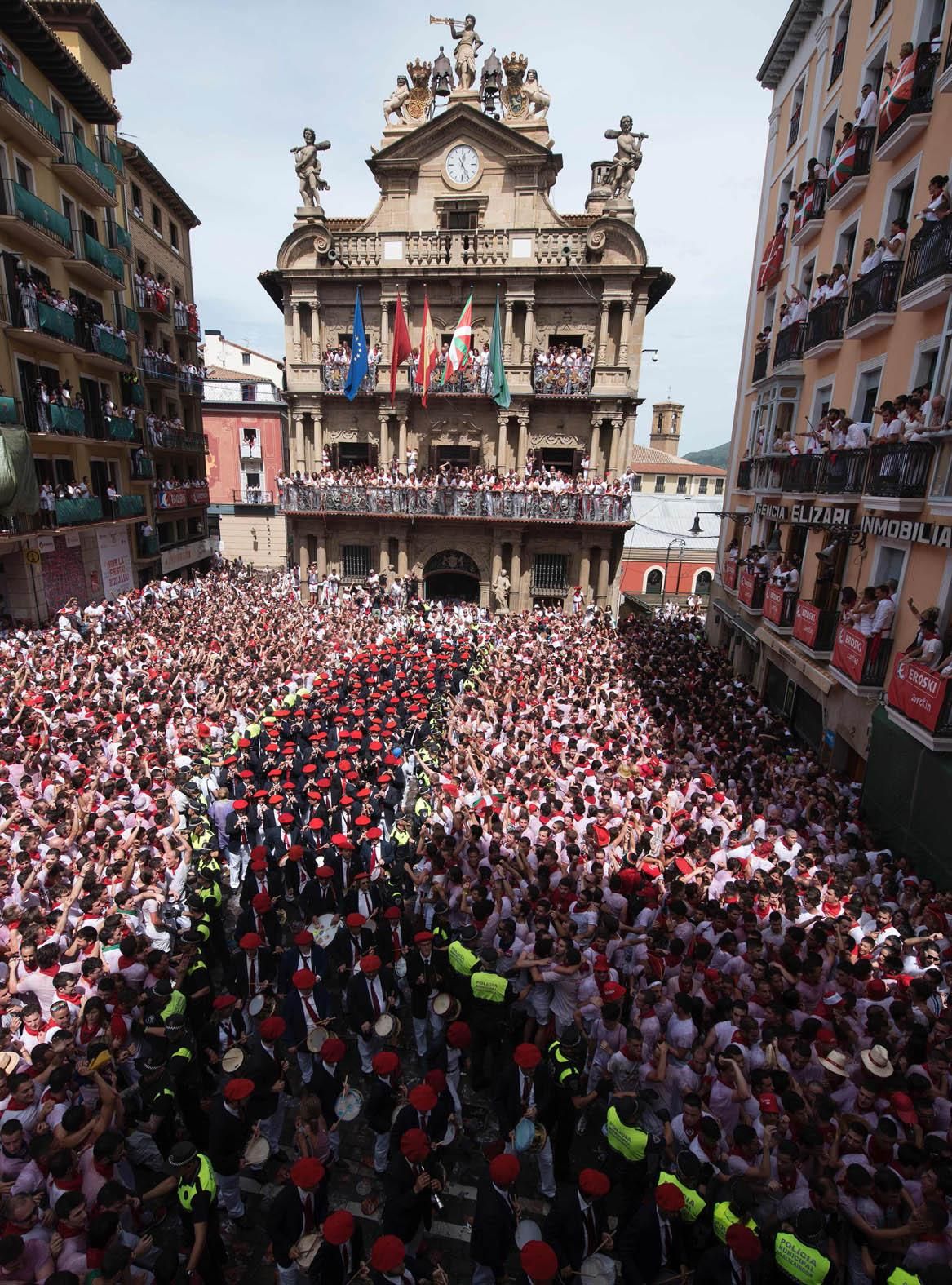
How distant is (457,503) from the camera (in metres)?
25.5

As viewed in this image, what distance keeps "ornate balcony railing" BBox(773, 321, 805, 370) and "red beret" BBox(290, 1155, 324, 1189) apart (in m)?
18.0

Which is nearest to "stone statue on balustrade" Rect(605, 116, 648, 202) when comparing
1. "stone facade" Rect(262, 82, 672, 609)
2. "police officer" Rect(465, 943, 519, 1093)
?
"stone facade" Rect(262, 82, 672, 609)

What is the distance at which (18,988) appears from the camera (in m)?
6.29

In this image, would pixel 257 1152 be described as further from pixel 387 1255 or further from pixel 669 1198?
pixel 669 1198

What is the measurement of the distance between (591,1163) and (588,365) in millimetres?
24009

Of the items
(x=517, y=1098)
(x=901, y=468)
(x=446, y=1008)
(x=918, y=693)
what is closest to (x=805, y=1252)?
(x=517, y=1098)

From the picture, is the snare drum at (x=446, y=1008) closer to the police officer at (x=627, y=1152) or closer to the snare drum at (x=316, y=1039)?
the snare drum at (x=316, y=1039)

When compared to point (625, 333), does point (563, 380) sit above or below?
below

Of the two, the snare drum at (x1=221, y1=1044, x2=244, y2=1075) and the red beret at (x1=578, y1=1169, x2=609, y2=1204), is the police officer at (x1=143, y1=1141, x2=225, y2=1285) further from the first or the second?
the red beret at (x1=578, y1=1169, x2=609, y2=1204)

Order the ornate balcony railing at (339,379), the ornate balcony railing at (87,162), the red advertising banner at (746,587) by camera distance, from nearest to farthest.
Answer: the red advertising banner at (746,587) < the ornate balcony railing at (87,162) < the ornate balcony railing at (339,379)

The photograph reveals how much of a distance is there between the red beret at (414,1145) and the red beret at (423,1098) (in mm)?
321

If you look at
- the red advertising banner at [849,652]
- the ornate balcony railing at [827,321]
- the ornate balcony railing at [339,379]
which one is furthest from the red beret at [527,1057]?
the ornate balcony railing at [339,379]

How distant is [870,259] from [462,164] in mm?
17918

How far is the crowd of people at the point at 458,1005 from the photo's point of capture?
4793mm
